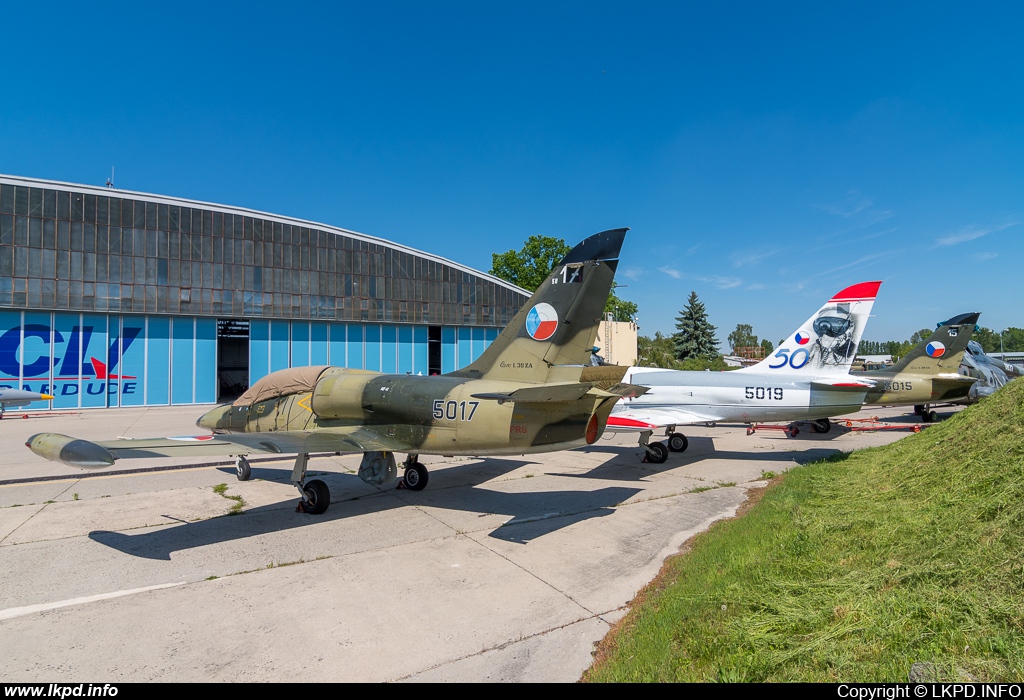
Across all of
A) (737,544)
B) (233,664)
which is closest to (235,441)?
(233,664)

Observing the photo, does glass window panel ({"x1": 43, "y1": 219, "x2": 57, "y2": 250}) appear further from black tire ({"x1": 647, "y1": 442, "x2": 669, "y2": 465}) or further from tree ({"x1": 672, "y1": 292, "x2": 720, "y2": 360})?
tree ({"x1": 672, "y1": 292, "x2": 720, "y2": 360})

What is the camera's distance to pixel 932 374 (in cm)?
1934

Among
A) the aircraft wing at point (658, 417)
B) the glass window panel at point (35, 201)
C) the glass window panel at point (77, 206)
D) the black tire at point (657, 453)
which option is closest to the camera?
the aircraft wing at point (658, 417)

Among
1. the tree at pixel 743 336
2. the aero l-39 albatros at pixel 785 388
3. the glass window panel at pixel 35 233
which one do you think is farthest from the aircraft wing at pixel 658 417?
the tree at pixel 743 336

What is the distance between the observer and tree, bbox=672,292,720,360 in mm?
58469

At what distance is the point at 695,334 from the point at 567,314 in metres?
54.7

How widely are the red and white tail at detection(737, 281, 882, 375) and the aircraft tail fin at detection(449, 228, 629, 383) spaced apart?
7.74m

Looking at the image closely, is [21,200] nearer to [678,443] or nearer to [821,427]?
[678,443]

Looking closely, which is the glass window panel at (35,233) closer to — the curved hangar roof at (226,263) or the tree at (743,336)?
the curved hangar roof at (226,263)

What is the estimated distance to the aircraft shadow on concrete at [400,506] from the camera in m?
7.06

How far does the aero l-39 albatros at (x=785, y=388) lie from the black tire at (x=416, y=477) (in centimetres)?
519

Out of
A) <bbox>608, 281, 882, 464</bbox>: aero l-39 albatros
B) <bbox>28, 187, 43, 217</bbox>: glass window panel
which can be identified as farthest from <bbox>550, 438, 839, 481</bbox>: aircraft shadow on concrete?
<bbox>28, 187, 43, 217</bbox>: glass window panel

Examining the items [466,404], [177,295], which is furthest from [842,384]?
[177,295]

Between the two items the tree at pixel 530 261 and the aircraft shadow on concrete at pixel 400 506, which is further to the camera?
the tree at pixel 530 261
